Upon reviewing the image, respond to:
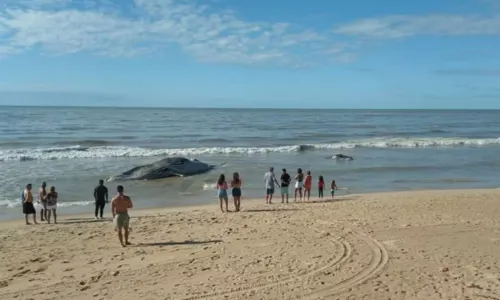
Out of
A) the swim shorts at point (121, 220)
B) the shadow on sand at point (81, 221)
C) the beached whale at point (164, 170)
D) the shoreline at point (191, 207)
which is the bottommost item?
the shoreline at point (191, 207)

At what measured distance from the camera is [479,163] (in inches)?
1157

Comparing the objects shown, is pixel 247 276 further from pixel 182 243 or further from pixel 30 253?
pixel 30 253

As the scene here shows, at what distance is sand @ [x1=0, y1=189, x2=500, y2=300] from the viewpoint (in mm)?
Result: 7785

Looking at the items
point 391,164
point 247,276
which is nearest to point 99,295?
point 247,276

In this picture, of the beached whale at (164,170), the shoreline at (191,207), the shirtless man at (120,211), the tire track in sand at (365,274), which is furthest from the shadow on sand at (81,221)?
the beached whale at (164,170)

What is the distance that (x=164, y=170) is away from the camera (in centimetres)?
2325

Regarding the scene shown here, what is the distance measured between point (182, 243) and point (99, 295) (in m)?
3.22

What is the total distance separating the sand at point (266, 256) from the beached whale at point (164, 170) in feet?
27.1

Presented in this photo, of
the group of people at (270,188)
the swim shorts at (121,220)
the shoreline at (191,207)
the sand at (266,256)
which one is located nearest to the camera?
the sand at (266,256)

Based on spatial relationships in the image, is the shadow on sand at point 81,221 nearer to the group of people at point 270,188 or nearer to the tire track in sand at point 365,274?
the group of people at point 270,188

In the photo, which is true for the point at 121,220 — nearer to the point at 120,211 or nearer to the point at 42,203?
the point at 120,211

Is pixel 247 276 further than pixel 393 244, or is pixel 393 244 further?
pixel 393 244

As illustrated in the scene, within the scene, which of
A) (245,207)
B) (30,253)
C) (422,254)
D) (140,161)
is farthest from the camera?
(140,161)

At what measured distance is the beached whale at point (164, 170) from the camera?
2252cm
